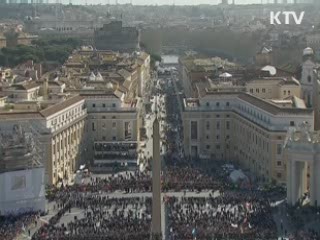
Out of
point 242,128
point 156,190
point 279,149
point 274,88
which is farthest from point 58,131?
point 274,88

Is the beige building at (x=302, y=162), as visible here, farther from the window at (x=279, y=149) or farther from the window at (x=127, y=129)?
the window at (x=127, y=129)

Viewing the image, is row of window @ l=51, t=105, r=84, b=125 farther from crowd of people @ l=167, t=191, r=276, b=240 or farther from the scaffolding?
crowd of people @ l=167, t=191, r=276, b=240

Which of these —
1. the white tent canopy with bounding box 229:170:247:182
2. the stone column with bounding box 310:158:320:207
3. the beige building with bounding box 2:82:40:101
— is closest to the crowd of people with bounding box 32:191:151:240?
the white tent canopy with bounding box 229:170:247:182

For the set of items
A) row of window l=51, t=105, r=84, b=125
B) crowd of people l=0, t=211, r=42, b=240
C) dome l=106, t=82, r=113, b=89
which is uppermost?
→ dome l=106, t=82, r=113, b=89

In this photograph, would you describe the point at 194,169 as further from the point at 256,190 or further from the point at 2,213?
the point at 2,213

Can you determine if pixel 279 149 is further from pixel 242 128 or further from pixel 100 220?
pixel 100 220

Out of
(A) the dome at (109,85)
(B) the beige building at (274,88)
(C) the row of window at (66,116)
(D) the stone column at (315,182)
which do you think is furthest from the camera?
(A) the dome at (109,85)

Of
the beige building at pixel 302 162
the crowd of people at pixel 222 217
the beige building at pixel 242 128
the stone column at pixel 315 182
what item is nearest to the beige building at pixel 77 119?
the beige building at pixel 242 128
